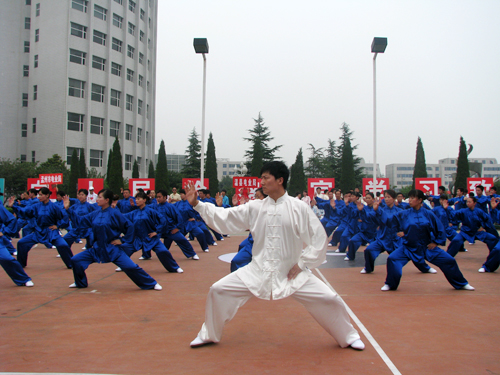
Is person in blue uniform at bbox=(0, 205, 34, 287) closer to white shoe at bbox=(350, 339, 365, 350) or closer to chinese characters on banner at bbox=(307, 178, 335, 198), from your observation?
white shoe at bbox=(350, 339, 365, 350)

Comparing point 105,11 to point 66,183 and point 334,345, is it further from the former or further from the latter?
point 334,345

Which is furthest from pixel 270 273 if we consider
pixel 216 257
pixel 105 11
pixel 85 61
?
pixel 105 11

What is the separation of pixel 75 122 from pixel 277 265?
1457 inches

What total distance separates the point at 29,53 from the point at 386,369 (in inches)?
1738

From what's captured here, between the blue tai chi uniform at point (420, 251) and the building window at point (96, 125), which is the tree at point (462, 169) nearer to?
the blue tai chi uniform at point (420, 251)

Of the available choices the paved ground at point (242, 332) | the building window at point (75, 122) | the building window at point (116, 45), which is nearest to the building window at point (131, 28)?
the building window at point (116, 45)

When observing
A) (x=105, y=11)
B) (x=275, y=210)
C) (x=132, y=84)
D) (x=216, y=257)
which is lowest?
(x=216, y=257)

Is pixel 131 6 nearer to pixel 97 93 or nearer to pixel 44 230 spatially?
pixel 97 93

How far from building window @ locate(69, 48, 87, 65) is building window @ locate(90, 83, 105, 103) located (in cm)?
234

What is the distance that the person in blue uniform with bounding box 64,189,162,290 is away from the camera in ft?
21.1

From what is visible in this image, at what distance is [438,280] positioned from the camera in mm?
7305

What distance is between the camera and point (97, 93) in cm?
3769

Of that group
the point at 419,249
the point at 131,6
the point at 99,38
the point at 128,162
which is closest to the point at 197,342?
the point at 419,249

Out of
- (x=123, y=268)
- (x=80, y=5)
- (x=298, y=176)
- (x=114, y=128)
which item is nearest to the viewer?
(x=123, y=268)
